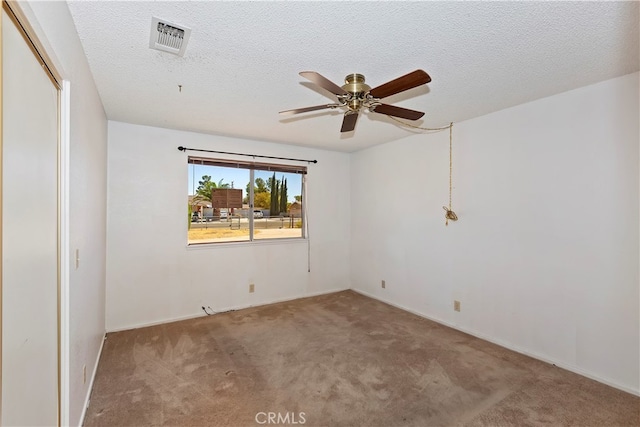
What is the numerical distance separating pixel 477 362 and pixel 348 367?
1.16 metres

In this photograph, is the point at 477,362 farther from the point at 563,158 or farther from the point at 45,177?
the point at 45,177

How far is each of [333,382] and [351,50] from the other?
2.43 metres

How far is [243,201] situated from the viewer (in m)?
4.34

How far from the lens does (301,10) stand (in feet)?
5.15

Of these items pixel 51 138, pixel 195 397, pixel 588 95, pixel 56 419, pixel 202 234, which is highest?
pixel 588 95

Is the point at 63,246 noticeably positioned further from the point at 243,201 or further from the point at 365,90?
the point at 243,201

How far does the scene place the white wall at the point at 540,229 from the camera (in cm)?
234

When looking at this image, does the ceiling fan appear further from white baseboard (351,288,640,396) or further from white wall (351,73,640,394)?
white baseboard (351,288,640,396)

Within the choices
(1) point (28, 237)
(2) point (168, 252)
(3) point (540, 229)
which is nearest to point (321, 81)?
(1) point (28, 237)

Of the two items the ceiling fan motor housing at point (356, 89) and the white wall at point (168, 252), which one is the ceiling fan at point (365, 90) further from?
the white wall at point (168, 252)

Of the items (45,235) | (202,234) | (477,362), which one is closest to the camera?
(45,235)

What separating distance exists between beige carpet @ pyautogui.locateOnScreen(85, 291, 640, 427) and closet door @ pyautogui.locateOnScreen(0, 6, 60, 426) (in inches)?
35.9

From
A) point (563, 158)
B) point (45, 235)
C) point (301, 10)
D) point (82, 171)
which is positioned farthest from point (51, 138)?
point (563, 158)

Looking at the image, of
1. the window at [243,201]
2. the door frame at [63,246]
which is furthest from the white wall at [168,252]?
the door frame at [63,246]
